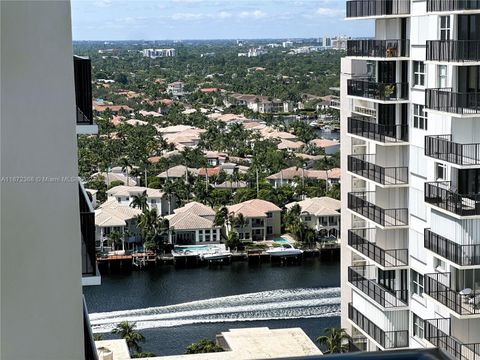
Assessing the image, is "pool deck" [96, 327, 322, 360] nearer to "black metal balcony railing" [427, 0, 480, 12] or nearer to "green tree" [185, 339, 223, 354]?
"green tree" [185, 339, 223, 354]

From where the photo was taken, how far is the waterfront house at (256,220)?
18.0 meters

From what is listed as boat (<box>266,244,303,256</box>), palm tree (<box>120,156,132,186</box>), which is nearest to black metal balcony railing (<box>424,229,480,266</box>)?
boat (<box>266,244,303,256</box>)

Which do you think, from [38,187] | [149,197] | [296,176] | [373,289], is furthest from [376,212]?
[296,176]

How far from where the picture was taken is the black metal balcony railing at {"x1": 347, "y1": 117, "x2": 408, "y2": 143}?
6.16 meters

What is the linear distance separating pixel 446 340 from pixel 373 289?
101 centimetres

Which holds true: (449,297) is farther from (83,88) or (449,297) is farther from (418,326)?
(83,88)

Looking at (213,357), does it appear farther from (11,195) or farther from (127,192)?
(127,192)

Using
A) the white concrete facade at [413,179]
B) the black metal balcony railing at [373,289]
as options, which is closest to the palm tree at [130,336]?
the white concrete facade at [413,179]

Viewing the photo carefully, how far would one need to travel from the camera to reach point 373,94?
6371 millimetres

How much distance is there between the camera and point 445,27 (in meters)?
5.50

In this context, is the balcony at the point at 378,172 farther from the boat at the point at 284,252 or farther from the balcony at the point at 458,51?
the boat at the point at 284,252

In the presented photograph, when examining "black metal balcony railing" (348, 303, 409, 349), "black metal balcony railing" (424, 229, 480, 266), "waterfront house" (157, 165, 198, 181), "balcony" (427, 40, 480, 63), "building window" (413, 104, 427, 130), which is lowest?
"waterfront house" (157, 165, 198, 181)

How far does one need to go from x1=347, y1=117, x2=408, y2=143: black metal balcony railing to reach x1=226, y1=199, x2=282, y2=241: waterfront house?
37.5 feet

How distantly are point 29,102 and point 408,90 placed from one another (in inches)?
187
